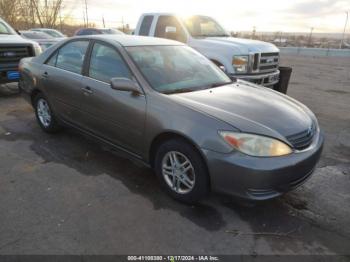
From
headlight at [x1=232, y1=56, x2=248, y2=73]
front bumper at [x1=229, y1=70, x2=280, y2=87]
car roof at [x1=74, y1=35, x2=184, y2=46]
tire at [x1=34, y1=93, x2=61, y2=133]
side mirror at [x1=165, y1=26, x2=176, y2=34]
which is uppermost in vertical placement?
side mirror at [x1=165, y1=26, x2=176, y2=34]

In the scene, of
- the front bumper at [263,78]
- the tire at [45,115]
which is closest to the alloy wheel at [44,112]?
the tire at [45,115]

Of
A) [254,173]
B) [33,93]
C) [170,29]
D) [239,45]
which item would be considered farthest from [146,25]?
[254,173]

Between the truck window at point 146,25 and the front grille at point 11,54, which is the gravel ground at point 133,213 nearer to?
the front grille at point 11,54

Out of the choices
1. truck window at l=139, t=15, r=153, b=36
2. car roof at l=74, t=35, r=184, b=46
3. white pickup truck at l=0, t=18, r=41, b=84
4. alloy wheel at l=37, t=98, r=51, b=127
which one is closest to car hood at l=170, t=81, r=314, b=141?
car roof at l=74, t=35, r=184, b=46

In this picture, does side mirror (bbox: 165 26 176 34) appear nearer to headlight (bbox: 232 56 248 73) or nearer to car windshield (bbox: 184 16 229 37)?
car windshield (bbox: 184 16 229 37)

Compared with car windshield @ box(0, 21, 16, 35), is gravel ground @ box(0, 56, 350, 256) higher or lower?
lower

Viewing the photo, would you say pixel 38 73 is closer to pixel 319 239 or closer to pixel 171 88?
pixel 171 88

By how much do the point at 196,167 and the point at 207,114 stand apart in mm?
508

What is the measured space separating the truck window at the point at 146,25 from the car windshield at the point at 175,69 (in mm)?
4151

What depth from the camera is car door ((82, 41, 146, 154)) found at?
11.1ft

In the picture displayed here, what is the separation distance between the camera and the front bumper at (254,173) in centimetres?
266

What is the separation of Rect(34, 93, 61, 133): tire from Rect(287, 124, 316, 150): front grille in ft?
11.5

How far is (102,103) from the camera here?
12.2 ft

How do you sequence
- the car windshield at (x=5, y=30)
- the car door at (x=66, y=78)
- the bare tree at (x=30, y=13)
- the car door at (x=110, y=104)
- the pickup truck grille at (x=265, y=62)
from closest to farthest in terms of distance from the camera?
the car door at (x=110, y=104)
the car door at (x=66, y=78)
the pickup truck grille at (x=265, y=62)
the car windshield at (x=5, y=30)
the bare tree at (x=30, y=13)
